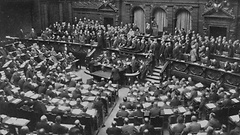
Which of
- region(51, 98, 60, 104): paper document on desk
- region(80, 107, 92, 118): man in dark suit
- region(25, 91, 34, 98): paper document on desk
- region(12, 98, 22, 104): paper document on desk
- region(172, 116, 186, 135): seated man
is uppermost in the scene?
region(25, 91, 34, 98): paper document on desk

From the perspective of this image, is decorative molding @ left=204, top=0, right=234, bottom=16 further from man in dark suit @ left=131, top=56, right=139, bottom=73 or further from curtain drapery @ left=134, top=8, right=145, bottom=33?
man in dark suit @ left=131, top=56, right=139, bottom=73

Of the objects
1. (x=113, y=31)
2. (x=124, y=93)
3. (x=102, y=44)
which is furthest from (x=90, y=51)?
(x=124, y=93)

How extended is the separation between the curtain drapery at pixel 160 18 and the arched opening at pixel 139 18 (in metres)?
1.47

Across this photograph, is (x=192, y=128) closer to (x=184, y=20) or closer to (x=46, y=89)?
(x=46, y=89)

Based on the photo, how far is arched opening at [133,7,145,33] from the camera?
92.2 feet

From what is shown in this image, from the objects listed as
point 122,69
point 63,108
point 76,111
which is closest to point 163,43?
point 122,69

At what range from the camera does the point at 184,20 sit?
83.0ft

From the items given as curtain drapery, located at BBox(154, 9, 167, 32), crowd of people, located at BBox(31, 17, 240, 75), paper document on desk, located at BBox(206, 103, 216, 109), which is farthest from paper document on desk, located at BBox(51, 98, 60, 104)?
curtain drapery, located at BBox(154, 9, 167, 32)

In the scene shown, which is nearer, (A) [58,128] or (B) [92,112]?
(A) [58,128]

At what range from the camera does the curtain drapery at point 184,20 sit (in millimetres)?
25080

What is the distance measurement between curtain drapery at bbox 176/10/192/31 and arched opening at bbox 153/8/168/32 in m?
1.28

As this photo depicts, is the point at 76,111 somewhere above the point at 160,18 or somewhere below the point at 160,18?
below

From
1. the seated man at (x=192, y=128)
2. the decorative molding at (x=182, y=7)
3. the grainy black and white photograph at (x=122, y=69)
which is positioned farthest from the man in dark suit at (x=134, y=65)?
the seated man at (x=192, y=128)

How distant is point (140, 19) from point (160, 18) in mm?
2198
